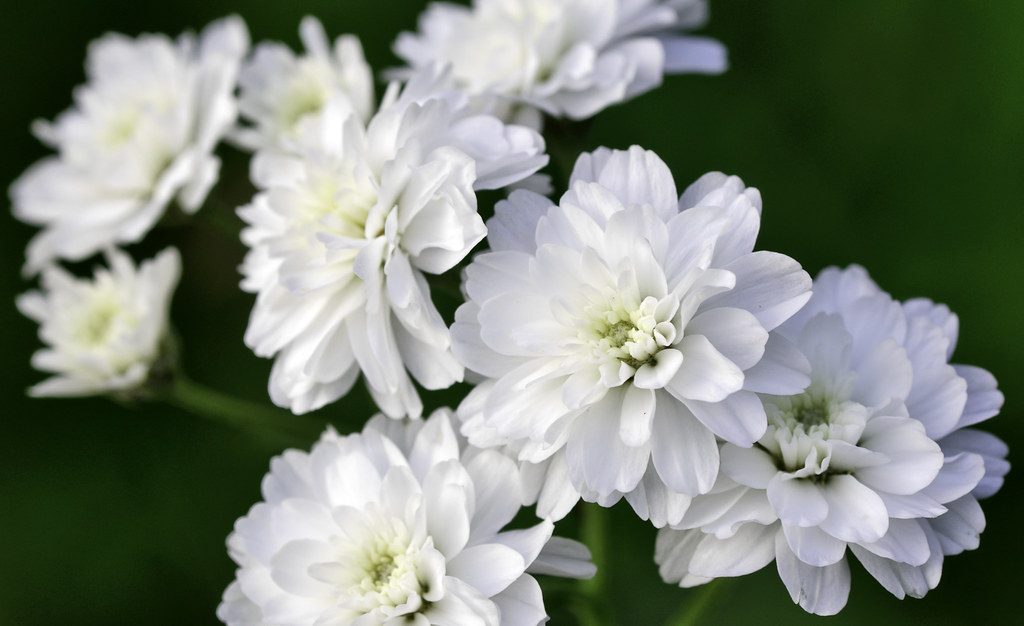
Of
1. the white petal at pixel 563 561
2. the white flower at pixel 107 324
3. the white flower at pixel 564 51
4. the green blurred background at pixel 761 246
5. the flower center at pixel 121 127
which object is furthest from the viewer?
the green blurred background at pixel 761 246

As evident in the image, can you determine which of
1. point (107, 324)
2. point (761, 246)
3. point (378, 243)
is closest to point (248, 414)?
point (107, 324)

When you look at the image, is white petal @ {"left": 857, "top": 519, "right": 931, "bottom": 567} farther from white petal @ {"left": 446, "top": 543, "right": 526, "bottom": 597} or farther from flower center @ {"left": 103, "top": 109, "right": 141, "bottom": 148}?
flower center @ {"left": 103, "top": 109, "right": 141, "bottom": 148}

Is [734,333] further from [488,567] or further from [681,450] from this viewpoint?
[488,567]

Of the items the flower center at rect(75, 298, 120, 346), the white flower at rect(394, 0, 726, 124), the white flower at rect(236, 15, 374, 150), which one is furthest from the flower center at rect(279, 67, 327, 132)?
the flower center at rect(75, 298, 120, 346)

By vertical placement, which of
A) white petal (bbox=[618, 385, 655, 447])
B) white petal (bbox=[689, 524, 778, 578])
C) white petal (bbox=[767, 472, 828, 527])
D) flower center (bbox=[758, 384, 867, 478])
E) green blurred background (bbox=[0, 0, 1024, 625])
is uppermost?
white petal (bbox=[618, 385, 655, 447])

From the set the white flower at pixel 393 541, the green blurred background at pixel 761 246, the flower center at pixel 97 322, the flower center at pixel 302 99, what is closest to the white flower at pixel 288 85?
the flower center at pixel 302 99

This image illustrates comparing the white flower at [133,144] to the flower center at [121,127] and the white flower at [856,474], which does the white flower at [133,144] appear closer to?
the flower center at [121,127]

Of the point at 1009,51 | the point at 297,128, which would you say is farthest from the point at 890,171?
the point at 297,128
